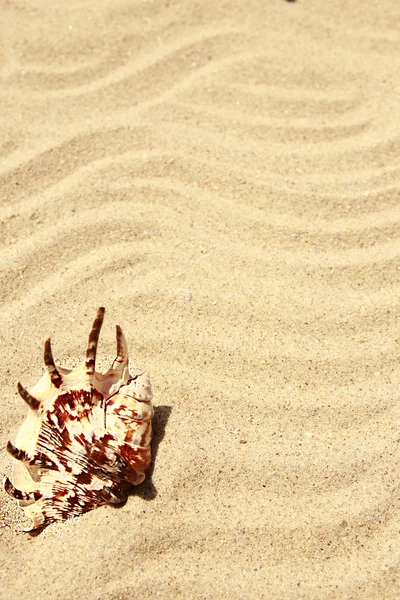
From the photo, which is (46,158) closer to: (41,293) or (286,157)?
(41,293)

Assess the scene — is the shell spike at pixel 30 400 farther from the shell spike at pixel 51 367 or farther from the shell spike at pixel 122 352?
the shell spike at pixel 122 352

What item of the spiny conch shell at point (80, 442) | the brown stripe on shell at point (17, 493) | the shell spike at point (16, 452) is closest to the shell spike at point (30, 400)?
the spiny conch shell at point (80, 442)

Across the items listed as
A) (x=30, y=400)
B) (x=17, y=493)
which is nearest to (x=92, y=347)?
(x=30, y=400)

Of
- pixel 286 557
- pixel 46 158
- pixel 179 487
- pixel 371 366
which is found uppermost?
pixel 46 158

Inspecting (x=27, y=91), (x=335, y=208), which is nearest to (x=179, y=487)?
(x=335, y=208)

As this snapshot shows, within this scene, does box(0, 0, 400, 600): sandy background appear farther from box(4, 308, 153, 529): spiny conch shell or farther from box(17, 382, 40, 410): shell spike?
box(17, 382, 40, 410): shell spike

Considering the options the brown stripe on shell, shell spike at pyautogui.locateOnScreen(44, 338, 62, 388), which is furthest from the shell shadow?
shell spike at pyautogui.locateOnScreen(44, 338, 62, 388)
